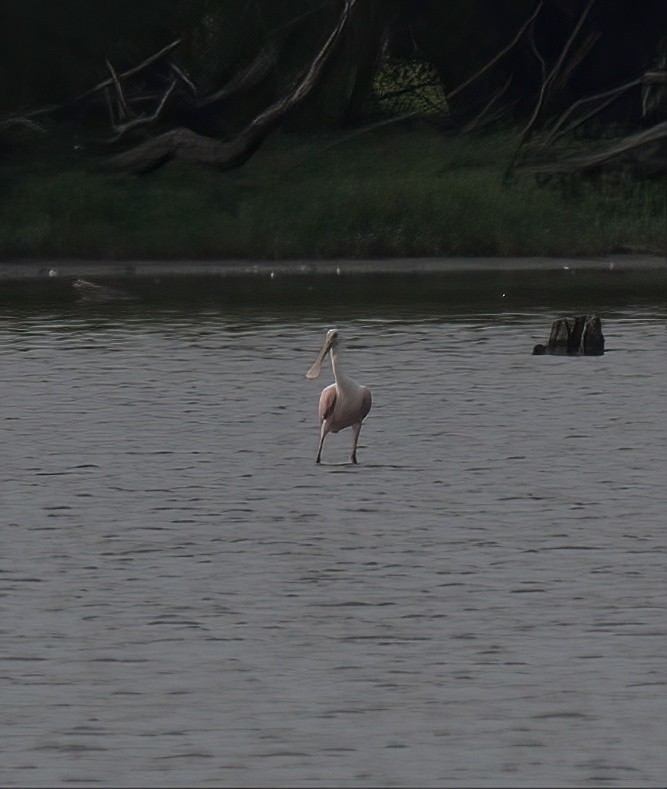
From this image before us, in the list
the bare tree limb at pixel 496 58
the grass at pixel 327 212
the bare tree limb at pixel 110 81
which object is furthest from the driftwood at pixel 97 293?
the bare tree limb at pixel 496 58

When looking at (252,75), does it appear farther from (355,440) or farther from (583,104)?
(355,440)

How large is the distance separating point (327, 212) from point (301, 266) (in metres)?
3.76

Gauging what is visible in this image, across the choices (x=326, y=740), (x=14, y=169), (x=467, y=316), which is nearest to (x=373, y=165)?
(x=14, y=169)

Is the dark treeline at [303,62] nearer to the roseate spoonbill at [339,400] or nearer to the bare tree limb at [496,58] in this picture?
the bare tree limb at [496,58]

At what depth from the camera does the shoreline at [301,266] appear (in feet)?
134

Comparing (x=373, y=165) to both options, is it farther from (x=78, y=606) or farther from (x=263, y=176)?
(x=78, y=606)

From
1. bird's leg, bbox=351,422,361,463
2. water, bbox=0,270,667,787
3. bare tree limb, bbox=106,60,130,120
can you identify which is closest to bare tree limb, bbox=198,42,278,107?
bare tree limb, bbox=106,60,130,120

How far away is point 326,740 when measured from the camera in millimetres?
8141

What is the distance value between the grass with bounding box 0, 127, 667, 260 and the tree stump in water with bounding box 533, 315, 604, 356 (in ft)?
67.6

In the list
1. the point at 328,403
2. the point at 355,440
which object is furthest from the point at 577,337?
the point at 328,403

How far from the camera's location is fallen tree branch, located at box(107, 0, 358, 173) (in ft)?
152

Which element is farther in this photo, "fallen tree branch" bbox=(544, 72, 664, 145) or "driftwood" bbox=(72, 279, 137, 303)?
"fallen tree branch" bbox=(544, 72, 664, 145)

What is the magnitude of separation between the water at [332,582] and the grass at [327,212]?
23010 millimetres

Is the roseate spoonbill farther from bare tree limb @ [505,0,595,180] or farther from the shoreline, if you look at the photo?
bare tree limb @ [505,0,595,180]
